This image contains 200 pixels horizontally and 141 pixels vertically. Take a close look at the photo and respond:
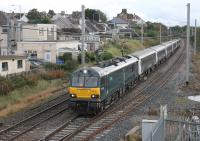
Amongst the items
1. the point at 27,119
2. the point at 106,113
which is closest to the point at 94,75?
the point at 106,113

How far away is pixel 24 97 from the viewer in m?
31.1

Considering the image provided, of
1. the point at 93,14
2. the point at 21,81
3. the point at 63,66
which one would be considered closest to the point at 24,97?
the point at 21,81

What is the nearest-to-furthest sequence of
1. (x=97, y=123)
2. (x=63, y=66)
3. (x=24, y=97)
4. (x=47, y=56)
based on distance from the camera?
(x=97, y=123), (x=24, y=97), (x=63, y=66), (x=47, y=56)

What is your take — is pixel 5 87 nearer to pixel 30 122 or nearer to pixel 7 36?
pixel 30 122

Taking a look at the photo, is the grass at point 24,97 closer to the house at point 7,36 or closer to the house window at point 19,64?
the house window at point 19,64

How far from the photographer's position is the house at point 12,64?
131 feet

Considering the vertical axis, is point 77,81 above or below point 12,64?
above

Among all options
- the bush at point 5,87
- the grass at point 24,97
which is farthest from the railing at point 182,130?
the bush at point 5,87

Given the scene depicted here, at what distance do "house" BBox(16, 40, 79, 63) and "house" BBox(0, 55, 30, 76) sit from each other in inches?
402

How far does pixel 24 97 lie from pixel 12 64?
11.0 m

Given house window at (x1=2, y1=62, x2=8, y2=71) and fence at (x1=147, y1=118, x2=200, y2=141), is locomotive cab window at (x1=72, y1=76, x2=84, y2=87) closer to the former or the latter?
fence at (x1=147, y1=118, x2=200, y2=141)

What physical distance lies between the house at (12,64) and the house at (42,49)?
1022cm

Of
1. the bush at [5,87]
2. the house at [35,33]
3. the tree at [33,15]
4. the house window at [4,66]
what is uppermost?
the tree at [33,15]

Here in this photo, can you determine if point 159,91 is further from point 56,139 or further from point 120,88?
point 56,139
